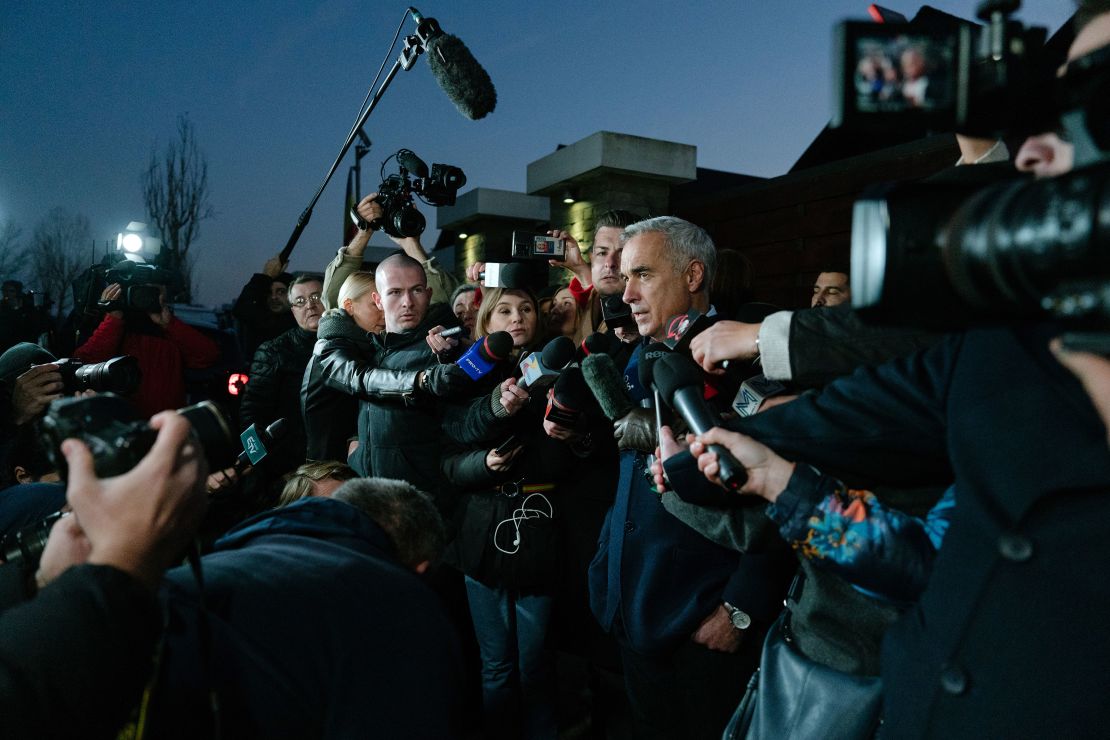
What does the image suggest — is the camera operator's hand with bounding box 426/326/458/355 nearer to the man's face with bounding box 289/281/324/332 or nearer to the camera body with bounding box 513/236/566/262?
the camera body with bounding box 513/236/566/262

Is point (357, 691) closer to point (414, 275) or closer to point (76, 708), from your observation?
point (76, 708)

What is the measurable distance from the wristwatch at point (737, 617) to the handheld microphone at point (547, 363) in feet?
3.12

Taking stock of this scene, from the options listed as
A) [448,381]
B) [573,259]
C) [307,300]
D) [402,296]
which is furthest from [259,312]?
[448,381]

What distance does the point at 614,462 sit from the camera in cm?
278

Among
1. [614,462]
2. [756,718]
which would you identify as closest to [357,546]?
[756,718]

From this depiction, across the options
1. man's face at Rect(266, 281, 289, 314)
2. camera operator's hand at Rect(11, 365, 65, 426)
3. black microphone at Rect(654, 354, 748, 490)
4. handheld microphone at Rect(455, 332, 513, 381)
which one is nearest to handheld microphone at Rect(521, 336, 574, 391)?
handheld microphone at Rect(455, 332, 513, 381)

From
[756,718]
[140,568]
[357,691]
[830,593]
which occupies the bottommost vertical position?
[756,718]

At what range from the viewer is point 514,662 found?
9.16 ft

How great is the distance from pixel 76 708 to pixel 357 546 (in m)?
0.73

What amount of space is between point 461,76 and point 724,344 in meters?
2.79

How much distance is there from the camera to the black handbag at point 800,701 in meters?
1.16

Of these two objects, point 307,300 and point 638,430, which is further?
point 307,300

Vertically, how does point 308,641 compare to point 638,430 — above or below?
below

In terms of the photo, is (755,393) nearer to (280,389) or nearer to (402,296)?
(402,296)
